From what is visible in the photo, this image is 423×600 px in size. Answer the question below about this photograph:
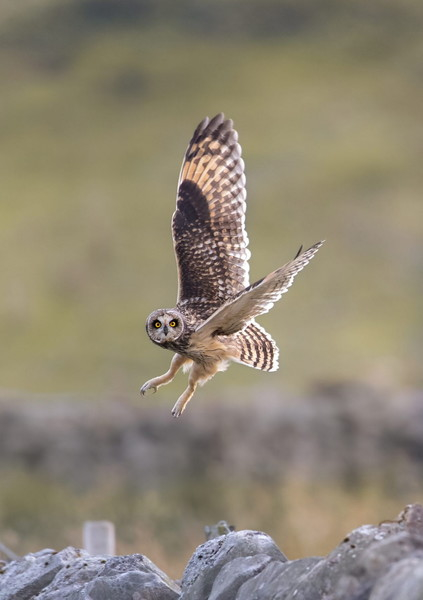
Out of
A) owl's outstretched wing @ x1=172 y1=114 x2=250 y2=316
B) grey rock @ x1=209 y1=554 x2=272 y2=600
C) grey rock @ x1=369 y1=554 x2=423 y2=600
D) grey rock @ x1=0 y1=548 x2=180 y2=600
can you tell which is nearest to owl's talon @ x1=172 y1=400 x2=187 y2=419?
owl's outstretched wing @ x1=172 y1=114 x2=250 y2=316

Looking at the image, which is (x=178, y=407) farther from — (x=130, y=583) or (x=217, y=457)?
(x=217, y=457)

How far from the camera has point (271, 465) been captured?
60.8 feet

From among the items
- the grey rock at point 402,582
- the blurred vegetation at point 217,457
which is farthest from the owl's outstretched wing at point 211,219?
the blurred vegetation at point 217,457

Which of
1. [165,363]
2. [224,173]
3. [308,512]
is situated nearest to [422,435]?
[308,512]

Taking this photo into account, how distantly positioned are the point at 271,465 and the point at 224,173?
37.7ft

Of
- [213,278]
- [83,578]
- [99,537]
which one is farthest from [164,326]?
[99,537]

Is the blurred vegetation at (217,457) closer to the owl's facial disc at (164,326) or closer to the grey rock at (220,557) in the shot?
the owl's facial disc at (164,326)

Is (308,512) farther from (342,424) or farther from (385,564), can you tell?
(385,564)

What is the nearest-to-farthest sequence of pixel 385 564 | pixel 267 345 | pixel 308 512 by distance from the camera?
pixel 385 564 < pixel 267 345 < pixel 308 512

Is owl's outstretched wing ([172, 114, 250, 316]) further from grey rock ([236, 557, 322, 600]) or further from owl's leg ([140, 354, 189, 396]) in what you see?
grey rock ([236, 557, 322, 600])

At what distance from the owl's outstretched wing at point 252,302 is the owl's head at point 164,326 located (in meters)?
0.09

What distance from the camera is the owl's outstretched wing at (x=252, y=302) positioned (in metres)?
5.72

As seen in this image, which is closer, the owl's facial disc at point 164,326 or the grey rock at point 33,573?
the grey rock at point 33,573

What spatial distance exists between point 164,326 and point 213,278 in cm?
94
